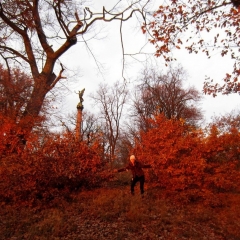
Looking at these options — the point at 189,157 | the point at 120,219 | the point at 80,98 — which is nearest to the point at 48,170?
the point at 120,219

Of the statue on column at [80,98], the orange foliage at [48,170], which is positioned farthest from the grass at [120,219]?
the statue on column at [80,98]

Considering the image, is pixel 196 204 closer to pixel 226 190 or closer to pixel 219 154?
pixel 226 190

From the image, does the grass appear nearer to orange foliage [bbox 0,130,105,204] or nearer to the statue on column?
orange foliage [bbox 0,130,105,204]

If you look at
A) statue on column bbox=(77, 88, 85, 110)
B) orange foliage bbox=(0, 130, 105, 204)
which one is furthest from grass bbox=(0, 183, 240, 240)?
statue on column bbox=(77, 88, 85, 110)

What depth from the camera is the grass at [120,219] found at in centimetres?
632

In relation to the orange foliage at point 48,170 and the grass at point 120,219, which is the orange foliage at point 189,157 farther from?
the orange foliage at point 48,170

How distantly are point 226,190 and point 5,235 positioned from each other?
7.82 metres

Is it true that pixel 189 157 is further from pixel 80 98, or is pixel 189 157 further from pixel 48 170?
pixel 80 98

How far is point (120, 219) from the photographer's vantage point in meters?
7.25

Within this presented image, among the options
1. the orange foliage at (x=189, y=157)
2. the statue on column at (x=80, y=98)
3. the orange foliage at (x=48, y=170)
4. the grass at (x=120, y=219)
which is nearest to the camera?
the grass at (x=120, y=219)

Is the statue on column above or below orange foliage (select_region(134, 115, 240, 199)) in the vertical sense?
above

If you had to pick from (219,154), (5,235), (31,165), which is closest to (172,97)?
(219,154)

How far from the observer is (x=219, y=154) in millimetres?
10461

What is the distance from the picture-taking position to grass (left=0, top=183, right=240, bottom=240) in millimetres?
6320
